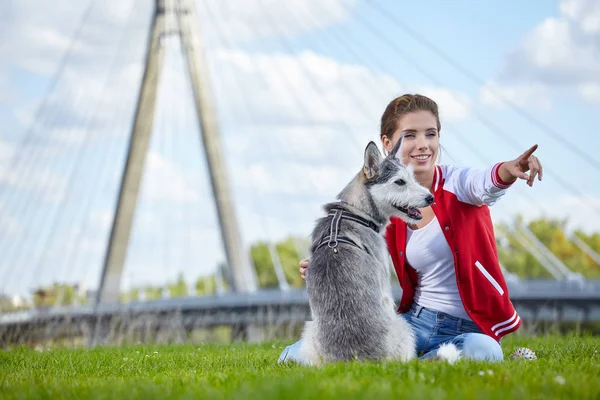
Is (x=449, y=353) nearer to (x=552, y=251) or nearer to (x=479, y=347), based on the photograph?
(x=479, y=347)

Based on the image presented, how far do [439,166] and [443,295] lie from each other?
0.94m

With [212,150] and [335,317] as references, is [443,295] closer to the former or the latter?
[335,317]

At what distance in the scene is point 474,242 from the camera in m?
5.43

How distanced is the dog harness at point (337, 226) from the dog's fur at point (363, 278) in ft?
0.08

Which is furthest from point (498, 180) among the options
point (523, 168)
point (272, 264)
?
point (272, 264)

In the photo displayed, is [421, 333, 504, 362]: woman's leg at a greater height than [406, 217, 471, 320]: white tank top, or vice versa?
[406, 217, 471, 320]: white tank top

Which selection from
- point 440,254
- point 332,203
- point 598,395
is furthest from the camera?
point 440,254

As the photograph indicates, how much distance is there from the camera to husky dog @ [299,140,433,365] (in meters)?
4.82

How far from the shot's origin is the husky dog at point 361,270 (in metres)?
4.82

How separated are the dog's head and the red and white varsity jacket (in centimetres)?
38

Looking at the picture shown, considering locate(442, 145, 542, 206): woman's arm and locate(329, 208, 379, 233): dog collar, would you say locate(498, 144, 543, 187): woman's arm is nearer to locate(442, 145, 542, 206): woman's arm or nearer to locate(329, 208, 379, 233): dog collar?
locate(442, 145, 542, 206): woman's arm

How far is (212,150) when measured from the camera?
23344 millimetres

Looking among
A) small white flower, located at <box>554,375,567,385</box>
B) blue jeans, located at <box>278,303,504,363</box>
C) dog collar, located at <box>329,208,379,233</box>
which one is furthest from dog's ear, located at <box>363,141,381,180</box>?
small white flower, located at <box>554,375,567,385</box>

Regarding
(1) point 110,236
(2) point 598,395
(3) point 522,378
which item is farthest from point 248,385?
(1) point 110,236
